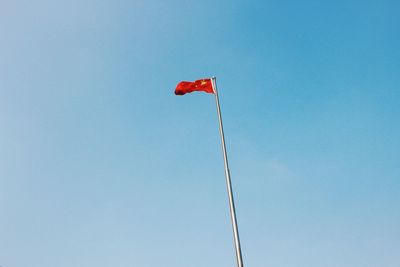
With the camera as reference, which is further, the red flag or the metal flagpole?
the red flag

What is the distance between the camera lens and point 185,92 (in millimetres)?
19594

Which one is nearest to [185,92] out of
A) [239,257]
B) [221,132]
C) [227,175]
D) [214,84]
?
[214,84]

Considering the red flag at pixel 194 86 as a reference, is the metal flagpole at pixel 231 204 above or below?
below

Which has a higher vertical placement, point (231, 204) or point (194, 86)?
point (194, 86)

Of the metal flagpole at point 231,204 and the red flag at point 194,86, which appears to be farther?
the red flag at point 194,86

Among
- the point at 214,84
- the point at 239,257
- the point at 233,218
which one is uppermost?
the point at 214,84

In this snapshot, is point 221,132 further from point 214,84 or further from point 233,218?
point 233,218

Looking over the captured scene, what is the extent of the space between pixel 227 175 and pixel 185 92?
608cm

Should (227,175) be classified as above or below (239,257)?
above

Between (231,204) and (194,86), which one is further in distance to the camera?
(194,86)

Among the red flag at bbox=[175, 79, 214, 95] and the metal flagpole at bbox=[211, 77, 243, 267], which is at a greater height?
the red flag at bbox=[175, 79, 214, 95]

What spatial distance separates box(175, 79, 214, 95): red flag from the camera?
19312 mm

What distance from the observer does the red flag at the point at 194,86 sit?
760 inches

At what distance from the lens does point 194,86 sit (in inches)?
766
